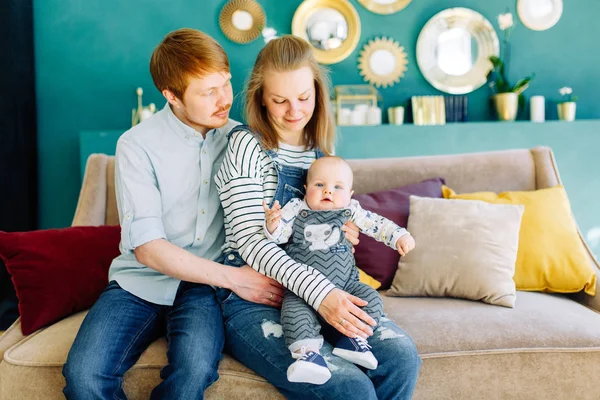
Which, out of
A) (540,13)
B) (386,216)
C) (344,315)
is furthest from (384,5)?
(344,315)

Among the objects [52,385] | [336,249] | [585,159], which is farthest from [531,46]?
[52,385]

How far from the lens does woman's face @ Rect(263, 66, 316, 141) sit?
1.53 m

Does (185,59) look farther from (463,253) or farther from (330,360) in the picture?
(463,253)

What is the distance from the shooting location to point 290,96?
60.4 inches

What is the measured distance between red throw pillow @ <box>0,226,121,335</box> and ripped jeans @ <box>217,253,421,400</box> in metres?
0.57

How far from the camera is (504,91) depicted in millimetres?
3695

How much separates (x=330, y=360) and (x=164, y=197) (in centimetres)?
69

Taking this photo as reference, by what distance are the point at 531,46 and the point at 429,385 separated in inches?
125

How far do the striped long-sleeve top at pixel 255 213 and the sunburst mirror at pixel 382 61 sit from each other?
236 centimetres

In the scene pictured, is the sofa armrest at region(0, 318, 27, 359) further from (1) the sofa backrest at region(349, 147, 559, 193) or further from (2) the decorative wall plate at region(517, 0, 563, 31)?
(2) the decorative wall plate at region(517, 0, 563, 31)

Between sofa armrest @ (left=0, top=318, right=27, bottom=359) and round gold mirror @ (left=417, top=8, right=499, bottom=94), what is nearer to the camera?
sofa armrest @ (left=0, top=318, right=27, bottom=359)

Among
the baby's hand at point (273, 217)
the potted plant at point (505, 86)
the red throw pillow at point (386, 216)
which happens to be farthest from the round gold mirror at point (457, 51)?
the baby's hand at point (273, 217)

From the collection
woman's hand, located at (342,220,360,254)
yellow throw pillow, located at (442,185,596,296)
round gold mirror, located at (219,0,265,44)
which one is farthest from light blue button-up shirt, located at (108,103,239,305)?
round gold mirror, located at (219,0,265,44)

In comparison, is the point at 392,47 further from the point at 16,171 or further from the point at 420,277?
the point at 16,171
